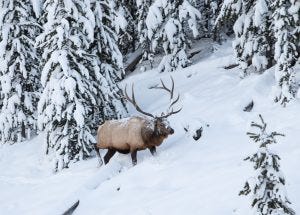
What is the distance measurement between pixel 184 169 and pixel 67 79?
583 centimetres

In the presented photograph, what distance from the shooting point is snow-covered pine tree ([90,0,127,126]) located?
16.2m

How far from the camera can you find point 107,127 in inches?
546

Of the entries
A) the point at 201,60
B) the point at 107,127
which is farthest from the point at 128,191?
the point at 201,60

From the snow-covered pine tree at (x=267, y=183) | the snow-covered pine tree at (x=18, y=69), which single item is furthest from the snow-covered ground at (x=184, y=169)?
the snow-covered pine tree at (x=267, y=183)

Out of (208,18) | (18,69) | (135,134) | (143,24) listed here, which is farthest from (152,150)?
(208,18)

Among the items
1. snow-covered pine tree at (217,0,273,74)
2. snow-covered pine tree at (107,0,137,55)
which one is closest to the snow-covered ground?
snow-covered pine tree at (217,0,273,74)

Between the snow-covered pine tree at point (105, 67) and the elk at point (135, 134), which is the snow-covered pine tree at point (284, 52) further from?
the snow-covered pine tree at point (105, 67)

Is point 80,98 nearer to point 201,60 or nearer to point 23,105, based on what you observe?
point 23,105

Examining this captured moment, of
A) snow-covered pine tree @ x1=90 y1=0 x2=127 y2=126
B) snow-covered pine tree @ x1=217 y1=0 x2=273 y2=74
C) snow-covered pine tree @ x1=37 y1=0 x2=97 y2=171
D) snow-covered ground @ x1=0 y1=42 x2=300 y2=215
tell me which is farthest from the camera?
snow-covered pine tree @ x1=90 y1=0 x2=127 y2=126

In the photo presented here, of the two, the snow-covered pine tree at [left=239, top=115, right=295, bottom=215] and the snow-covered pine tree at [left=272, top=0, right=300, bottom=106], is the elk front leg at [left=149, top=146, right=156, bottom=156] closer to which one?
the snow-covered pine tree at [left=272, top=0, right=300, bottom=106]

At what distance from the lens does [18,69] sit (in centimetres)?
1973

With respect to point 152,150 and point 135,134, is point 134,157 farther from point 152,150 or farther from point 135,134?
point 135,134

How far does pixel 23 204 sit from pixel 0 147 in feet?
28.2

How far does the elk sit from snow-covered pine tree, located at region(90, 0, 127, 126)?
8.60 ft
